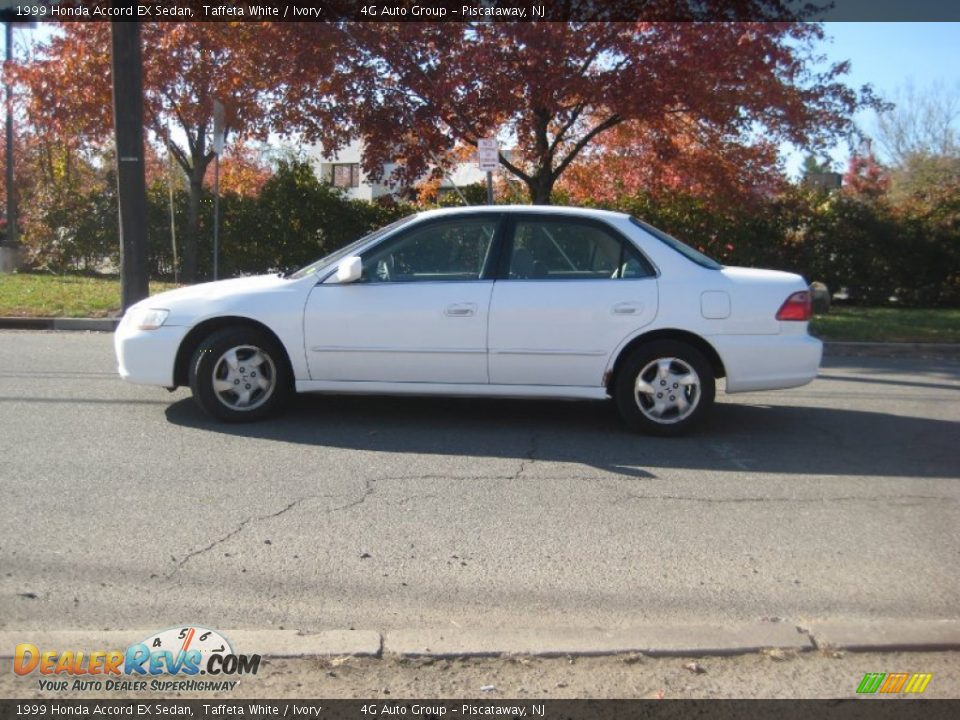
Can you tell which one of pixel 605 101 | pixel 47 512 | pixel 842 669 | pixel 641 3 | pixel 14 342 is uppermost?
pixel 641 3

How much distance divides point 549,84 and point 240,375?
298 inches

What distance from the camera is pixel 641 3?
12.8 m

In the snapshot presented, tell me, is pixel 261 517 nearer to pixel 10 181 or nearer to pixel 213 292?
pixel 213 292

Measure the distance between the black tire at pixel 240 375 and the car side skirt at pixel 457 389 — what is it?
224 mm

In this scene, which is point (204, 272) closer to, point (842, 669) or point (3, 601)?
point (3, 601)

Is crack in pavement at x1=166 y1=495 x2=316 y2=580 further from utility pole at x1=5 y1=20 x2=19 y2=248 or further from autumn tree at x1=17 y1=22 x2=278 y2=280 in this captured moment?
utility pole at x1=5 y1=20 x2=19 y2=248

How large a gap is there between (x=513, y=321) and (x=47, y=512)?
3.16 metres

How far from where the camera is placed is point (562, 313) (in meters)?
6.54

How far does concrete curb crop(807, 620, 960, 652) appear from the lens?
359cm

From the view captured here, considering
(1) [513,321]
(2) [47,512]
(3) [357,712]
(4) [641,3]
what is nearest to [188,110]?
(4) [641,3]

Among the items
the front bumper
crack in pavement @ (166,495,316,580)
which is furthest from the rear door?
the front bumper

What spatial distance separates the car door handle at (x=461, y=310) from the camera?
6547 mm

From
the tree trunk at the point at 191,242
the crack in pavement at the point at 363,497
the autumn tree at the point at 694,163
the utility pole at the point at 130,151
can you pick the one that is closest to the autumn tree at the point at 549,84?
the autumn tree at the point at 694,163

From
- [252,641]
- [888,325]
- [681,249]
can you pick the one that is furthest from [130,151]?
[888,325]
